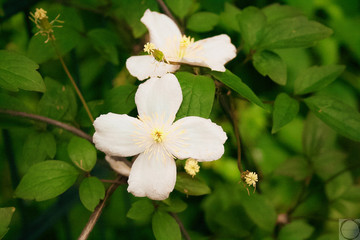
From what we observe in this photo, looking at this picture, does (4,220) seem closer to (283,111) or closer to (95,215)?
(95,215)

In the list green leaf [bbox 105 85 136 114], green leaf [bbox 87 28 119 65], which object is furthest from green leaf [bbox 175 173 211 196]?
green leaf [bbox 87 28 119 65]

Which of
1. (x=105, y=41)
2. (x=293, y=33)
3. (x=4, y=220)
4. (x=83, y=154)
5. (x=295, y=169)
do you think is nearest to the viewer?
(x=4, y=220)

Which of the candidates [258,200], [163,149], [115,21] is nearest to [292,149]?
[258,200]

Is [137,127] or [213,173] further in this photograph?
[213,173]

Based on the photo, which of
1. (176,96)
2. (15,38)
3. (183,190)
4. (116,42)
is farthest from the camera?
(15,38)

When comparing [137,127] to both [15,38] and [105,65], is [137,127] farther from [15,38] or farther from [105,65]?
[15,38]

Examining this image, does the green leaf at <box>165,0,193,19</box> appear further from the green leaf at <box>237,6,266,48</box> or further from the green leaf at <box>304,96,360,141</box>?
the green leaf at <box>304,96,360,141</box>

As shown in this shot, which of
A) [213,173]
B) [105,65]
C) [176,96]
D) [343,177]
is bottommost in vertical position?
[213,173]

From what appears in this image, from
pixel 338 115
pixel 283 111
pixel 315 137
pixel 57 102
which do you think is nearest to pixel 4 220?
pixel 57 102
